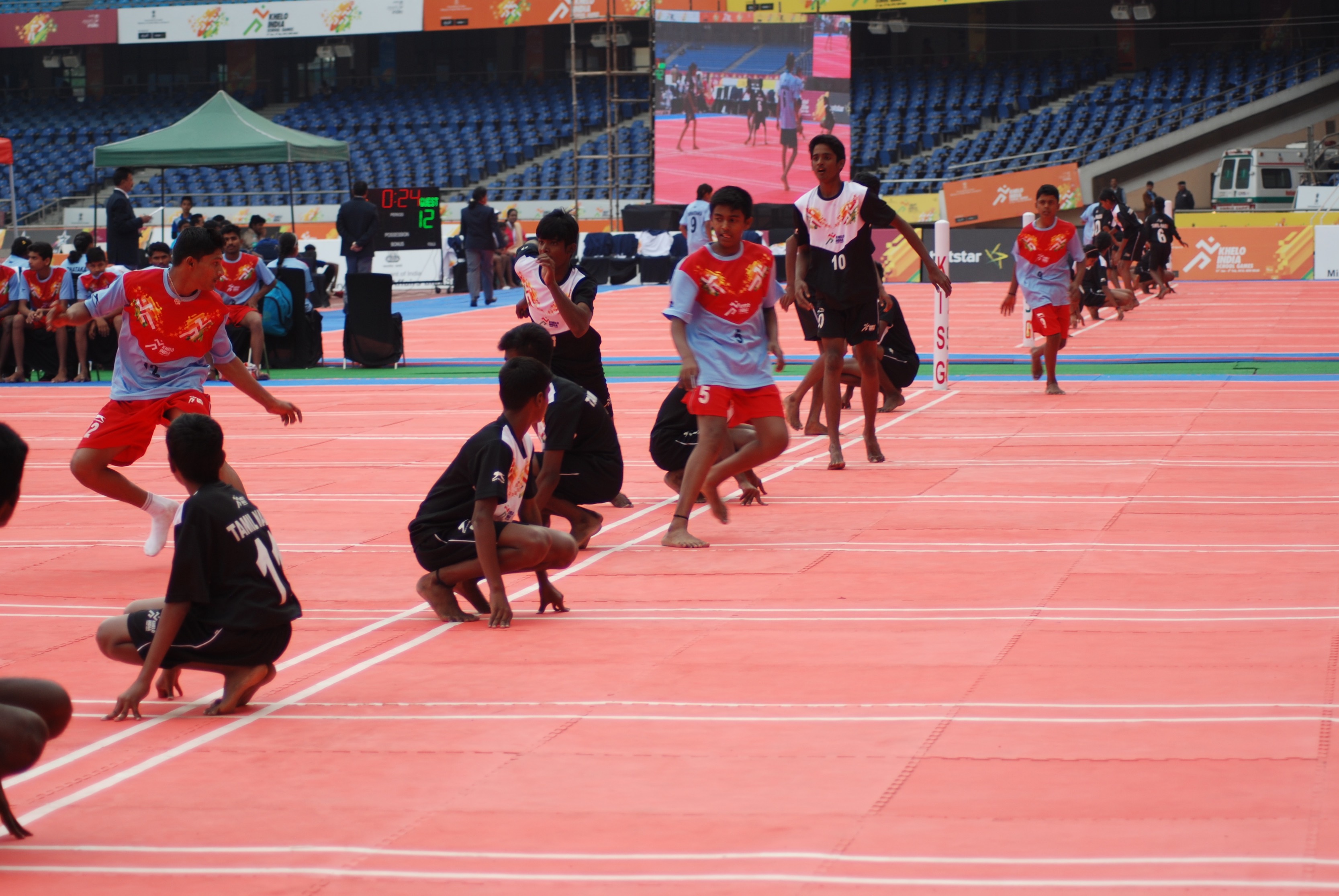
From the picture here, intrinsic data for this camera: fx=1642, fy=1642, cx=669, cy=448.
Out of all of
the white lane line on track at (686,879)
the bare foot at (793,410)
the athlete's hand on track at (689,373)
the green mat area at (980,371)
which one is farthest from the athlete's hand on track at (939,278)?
the white lane line on track at (686,879)

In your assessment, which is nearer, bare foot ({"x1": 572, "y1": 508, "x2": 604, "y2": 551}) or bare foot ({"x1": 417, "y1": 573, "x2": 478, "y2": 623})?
bare foot ({"x1": 417, "y1": 573, "x2": 478, "y2": 623})

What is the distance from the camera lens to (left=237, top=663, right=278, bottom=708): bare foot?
5586 millimetres

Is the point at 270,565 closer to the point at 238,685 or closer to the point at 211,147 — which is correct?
the point at 238,685

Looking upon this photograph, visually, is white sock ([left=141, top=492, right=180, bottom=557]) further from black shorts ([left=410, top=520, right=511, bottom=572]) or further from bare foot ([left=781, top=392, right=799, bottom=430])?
bare foot ([left=781, top=392, right=799, bottom=430])

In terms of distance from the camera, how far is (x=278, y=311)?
21391mm

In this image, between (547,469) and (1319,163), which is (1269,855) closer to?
(547,469)

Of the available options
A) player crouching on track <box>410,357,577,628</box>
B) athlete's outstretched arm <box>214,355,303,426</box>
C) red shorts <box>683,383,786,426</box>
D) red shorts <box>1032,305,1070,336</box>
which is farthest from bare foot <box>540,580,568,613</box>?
red shorts <box>1032,305,1070,336</box>

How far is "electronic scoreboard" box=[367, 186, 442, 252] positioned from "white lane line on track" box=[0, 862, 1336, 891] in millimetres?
27761

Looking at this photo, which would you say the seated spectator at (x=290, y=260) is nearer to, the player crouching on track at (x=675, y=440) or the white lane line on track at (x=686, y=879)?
the player crouching on track at (x=675, y=440)

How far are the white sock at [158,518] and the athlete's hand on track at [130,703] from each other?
2971 mm

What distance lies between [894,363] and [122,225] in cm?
1371

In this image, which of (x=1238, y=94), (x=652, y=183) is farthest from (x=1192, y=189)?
(x=652, y=183)

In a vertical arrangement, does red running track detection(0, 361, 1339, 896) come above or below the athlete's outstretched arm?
below

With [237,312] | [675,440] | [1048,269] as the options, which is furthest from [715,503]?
[1048,269]
